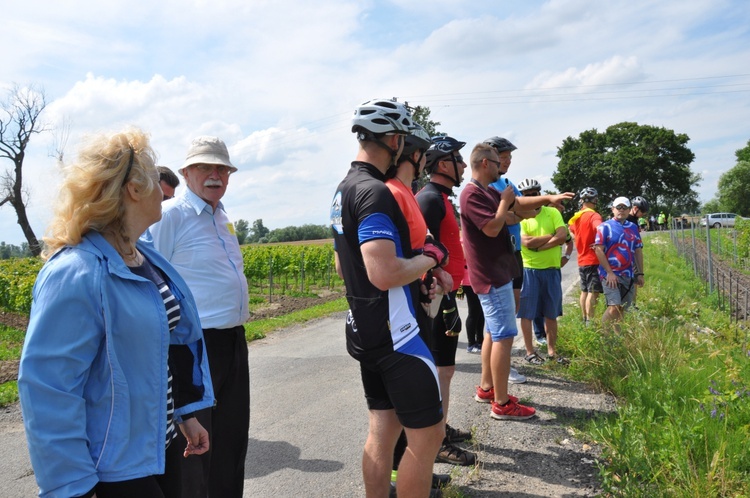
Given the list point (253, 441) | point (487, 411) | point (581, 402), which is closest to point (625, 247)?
point (581, 402)

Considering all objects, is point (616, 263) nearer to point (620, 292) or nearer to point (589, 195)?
point (620, 292)

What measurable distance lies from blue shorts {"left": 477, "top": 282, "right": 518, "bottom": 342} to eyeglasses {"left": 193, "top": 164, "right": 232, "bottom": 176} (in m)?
2.37

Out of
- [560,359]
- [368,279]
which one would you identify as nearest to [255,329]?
[560,359]

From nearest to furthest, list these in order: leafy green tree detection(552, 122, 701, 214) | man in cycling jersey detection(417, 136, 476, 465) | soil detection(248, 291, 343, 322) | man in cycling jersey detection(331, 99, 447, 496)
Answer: man in cycling jersey detection(331, 99, 447, 496) < man in cycling jersey detection(417, 136, 476, 465) < soil detection(248, 291, 343, 322) < leafy green tree detection(552, 122, 701, 214)

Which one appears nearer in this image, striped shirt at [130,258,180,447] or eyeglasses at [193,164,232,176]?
striped shirt at [130,258,180,447]

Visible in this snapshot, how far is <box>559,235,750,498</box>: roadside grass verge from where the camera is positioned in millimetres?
3299

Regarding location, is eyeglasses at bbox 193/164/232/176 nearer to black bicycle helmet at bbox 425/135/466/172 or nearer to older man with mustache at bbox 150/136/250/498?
older man with mustache at bbox 150/136/250/498


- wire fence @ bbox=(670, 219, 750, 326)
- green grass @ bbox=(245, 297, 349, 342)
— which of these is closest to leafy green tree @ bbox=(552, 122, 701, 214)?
wire fence @ bbox=(670, 219, 750, 326)

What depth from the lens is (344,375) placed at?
6754mm

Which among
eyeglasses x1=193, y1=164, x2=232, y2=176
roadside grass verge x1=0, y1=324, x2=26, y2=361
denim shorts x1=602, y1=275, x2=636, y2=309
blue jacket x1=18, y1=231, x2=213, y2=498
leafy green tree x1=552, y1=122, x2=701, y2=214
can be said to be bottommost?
roadside grass verge x1=0, y1=324, x2=26, y2=361

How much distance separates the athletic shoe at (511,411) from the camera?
4840mm

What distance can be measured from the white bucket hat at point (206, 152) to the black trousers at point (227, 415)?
923 millimetres

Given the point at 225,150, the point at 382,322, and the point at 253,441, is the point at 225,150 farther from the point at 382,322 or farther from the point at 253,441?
the point at 253,441

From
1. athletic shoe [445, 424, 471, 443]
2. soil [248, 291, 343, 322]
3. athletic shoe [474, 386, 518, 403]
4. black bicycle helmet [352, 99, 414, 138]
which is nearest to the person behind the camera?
black bicycle helmet [352, 99, 414, 138]
